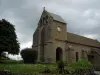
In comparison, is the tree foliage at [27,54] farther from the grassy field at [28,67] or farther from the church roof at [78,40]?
the church roof at [78,40]

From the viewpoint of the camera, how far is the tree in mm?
37500

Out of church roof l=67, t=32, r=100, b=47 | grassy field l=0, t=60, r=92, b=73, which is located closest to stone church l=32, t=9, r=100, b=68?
church roof l=67, t=32, r=100, b=47

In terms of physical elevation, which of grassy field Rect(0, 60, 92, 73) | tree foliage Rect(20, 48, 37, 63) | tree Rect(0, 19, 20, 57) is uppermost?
tree Rect(0, 19, 20, 57)

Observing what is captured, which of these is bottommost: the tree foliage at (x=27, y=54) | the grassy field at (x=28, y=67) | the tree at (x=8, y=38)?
the grassy field at (x=28, y=67)

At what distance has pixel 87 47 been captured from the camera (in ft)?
198

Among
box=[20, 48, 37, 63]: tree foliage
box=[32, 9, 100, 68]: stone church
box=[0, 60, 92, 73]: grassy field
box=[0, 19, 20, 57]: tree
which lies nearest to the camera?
box=[0, 60, 92, 73]: grassy field

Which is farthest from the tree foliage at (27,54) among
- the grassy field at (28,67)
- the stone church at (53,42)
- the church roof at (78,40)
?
the church roof at (78,40)

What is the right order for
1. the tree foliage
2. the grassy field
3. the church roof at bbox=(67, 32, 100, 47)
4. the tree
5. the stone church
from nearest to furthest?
1. the grassy field
2. the tree foliage
3. the tree
4. the stone church
5. the church roof at bbox=(67, 32, 100, 47)

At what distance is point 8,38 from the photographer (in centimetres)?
3834

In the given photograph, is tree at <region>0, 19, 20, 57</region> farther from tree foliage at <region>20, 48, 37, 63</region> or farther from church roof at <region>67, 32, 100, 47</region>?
church roof at <region>67, 32, 100, 47</region>

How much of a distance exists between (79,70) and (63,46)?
25.0 meters

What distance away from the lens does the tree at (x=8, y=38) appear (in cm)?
3750

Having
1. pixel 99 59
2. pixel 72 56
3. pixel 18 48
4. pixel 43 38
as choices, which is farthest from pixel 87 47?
pixel 18 48

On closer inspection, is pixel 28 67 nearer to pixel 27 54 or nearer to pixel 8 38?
pixel 27 54
